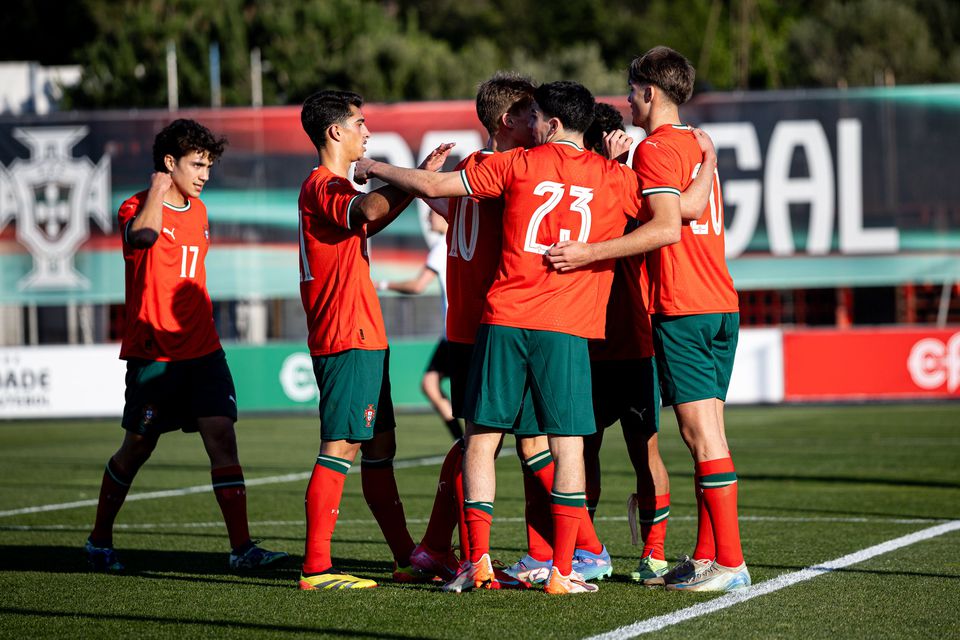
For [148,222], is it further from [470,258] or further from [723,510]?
[723,510]

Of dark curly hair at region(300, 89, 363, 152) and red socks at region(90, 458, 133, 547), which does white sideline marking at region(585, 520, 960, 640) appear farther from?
red socks at region(90, 458, 133, 547)

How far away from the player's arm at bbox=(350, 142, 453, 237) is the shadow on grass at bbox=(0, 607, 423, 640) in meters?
1.71

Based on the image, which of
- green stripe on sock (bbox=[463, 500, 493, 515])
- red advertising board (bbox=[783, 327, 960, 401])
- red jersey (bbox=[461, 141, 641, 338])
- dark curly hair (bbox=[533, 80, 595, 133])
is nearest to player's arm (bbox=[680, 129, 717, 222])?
red jersey (bbox=[461, 141, 641, 338])

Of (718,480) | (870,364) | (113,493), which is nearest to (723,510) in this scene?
(718,480)

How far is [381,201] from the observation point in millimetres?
5578

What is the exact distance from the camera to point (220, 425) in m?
6.77

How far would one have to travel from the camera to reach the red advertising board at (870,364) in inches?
701

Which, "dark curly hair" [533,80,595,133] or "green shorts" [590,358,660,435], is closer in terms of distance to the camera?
"dark curly hair" [533,80,595,133]

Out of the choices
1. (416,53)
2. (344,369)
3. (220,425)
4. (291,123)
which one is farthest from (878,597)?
(416,53)

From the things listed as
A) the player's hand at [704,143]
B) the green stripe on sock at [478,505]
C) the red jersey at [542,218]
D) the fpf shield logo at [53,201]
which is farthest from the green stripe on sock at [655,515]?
the fpf shield logo at [53,201]

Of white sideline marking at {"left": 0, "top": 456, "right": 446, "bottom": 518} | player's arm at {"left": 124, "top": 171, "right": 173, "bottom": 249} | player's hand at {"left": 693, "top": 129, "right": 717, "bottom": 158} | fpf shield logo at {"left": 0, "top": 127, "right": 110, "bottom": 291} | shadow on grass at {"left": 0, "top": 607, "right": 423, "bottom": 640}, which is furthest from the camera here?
fpf shield logo at {"left": 0, "top": 127, "right": 110, "bottom": 291}

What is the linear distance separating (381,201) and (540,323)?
0.84 m

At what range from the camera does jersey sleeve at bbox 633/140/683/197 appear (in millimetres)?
5555

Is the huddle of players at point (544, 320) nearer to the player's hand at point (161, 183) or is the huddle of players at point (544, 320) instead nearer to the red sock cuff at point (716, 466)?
the red sock cuff at point (716, 466)
